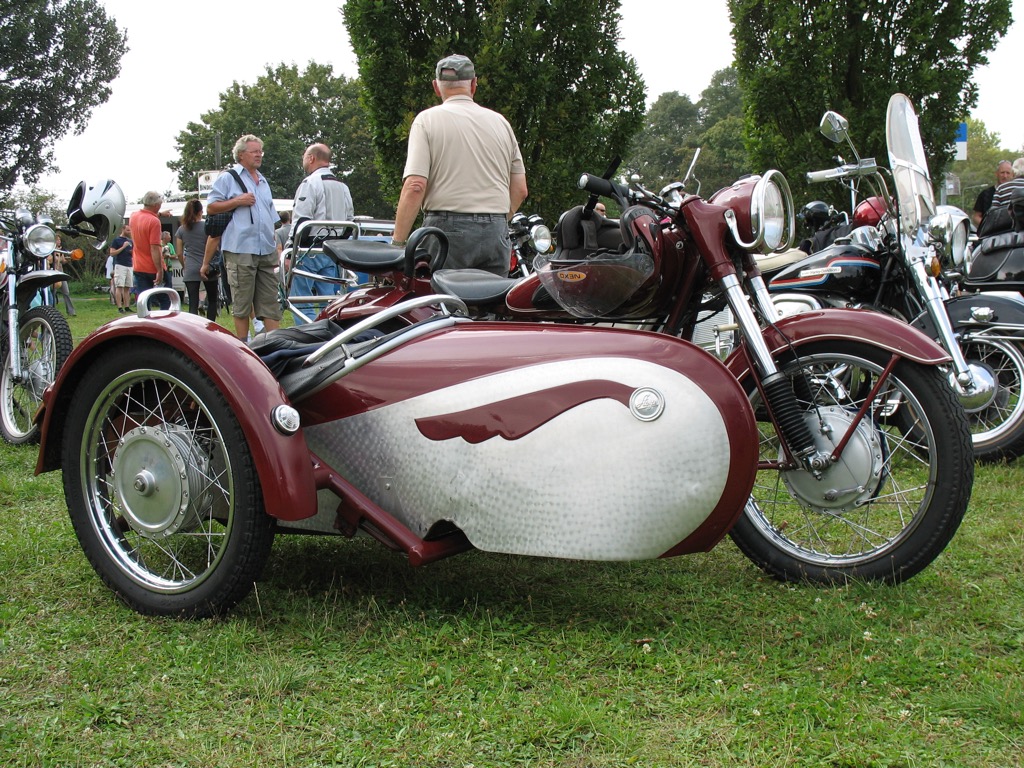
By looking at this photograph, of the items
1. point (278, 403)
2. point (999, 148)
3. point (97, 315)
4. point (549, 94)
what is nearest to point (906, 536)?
point (278, 403)

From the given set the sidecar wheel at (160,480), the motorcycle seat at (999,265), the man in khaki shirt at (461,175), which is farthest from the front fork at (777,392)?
the motorcycle seat at (999,265)

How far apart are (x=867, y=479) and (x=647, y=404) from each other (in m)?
0.86

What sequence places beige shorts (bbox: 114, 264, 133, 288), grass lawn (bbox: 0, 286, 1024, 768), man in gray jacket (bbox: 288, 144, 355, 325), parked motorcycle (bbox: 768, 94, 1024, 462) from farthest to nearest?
beige shorts (bbox: 114, 264, 133, 288) → man in gray jacket (bbox: 288, 144, 355, 325) → parked motorcycle (bbox: 768, 94, 1024, 462) → grass lawn (bbox: 0, 286, 1024, 768)

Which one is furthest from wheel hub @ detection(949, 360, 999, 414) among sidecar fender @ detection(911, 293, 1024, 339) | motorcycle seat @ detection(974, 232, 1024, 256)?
motorcycle seat @ detection(974, 232, 1024, 256)

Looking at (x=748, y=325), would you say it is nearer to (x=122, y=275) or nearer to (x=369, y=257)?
Answer: (x=369, y=257)

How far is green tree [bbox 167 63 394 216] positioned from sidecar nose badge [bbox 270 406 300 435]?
168ft

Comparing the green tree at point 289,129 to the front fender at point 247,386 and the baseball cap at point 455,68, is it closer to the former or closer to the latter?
the baseball cap at point 455,68

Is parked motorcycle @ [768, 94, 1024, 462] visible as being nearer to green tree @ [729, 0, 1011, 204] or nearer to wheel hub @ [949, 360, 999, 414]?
wheel hub @ [949, 360, 999, 414]

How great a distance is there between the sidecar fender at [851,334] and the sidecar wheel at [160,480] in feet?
5.08

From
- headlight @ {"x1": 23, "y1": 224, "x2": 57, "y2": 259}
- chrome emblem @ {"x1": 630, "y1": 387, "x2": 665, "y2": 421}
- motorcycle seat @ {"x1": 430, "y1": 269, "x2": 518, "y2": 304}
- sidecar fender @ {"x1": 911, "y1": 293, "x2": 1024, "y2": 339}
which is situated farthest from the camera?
headlight @ {"x1": 23, "y1": 224, "x2": 57, "y2": 259}

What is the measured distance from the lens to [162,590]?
276 centimetres

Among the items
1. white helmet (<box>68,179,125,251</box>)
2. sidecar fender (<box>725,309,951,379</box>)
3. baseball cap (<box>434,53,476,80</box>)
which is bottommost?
sidecar fender (<box>725,309,951,379</box>)

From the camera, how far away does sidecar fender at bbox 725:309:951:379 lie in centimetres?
275

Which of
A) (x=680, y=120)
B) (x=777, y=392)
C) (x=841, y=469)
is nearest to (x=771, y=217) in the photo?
(x=777, y=392)
